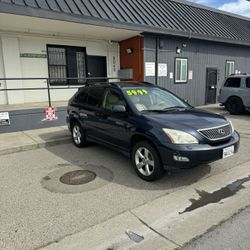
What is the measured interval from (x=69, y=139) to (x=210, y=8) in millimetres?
12853

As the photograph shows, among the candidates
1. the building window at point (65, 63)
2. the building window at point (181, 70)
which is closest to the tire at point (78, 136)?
the building window at point (65, 63)

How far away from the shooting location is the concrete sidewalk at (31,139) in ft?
20.2

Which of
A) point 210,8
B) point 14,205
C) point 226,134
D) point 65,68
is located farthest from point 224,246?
point 210,8

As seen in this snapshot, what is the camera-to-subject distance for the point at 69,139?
6938mm

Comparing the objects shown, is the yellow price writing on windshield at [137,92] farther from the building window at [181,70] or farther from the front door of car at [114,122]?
the building window at [181,70]

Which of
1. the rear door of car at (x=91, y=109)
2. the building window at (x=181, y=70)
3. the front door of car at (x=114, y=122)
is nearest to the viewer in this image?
the front door of car at (x=114, y=122)

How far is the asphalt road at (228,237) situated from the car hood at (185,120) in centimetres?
143

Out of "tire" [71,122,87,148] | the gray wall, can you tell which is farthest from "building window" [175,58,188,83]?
"tire" [71,122,87,148]

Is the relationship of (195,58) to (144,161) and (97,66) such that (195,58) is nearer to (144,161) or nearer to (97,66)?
(97,66)

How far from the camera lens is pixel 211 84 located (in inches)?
537

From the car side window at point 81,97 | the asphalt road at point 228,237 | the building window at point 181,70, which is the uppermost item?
the building window at point 181,70

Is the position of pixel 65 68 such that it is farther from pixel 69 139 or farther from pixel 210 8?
pixel 210 8

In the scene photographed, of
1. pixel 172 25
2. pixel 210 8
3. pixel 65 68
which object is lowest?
pixel 65 68

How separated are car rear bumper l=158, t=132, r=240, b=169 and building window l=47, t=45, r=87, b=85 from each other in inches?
300
